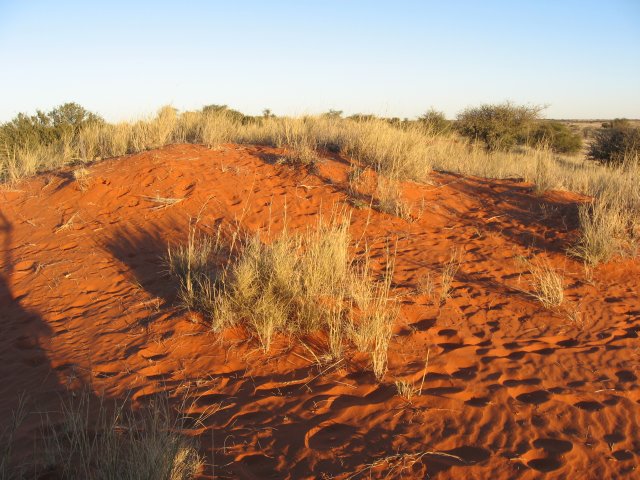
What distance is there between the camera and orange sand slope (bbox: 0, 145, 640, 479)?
9.82 ft

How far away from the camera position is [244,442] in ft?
9.95

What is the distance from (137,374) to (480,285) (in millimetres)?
3589

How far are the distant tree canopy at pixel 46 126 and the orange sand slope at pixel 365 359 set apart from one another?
6.26 metres

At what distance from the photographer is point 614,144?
48.9 feet

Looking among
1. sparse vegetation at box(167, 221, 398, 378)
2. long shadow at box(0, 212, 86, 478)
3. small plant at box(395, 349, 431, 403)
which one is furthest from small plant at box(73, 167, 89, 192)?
small plant at box(395, 349, 431, 403)

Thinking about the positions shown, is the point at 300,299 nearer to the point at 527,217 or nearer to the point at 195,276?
the point at 195,276

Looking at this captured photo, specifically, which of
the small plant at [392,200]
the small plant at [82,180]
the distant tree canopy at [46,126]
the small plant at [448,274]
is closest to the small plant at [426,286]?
the small plant at [448,274]

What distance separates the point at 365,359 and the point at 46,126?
13366 millimetres

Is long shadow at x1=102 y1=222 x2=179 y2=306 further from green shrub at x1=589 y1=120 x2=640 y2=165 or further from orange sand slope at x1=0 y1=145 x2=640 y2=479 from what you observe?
green shrub at x1=589 y1=120 x2=640 y2=165

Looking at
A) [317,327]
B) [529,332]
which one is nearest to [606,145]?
[529,332]

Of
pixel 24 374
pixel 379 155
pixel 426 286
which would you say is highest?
pixel 379 155

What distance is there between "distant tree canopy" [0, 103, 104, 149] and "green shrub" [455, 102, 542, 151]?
12.8 metres

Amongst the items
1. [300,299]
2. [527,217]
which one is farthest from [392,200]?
[300,299]

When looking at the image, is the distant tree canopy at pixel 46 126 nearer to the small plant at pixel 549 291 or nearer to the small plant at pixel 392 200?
the small plant at pixel 392 200
